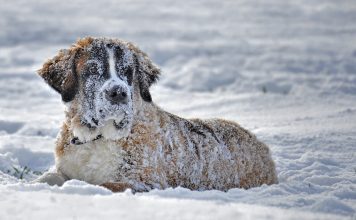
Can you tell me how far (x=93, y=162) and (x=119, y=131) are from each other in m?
0.39

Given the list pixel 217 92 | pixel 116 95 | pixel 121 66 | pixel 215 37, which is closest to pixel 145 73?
pixel 121 66

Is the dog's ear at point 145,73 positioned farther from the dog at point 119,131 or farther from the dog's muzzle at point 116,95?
the dog's muzzle at point 116,95

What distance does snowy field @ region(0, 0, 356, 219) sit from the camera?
198 inches

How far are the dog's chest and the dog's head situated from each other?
122mm

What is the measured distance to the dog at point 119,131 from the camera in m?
6.05

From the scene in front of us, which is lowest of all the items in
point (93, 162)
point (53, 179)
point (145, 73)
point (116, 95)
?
point (53, 179)

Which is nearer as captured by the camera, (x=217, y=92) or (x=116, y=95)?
(x=116, y=95)

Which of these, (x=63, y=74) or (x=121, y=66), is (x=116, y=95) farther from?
(x=63, y=74)

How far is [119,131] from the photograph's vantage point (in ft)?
20.0

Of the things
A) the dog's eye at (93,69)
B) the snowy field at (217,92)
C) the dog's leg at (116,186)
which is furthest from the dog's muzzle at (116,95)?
the snowy field at (217,92)

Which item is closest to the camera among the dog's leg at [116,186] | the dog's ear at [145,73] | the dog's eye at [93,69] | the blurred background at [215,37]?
the dog's leg at [116,186]

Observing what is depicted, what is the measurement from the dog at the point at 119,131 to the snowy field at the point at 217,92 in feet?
1.90

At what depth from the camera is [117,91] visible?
5918mm

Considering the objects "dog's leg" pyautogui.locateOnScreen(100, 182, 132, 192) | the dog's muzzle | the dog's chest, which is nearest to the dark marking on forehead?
the dog's muzzle
